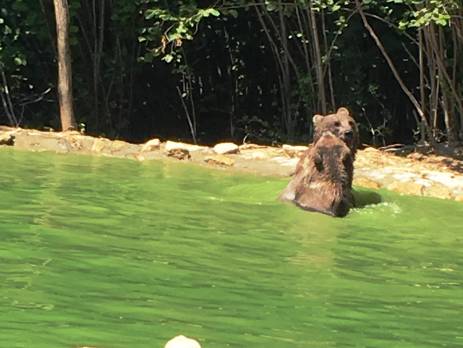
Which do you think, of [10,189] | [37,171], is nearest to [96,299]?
[10,189]

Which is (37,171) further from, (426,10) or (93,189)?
(426,10)

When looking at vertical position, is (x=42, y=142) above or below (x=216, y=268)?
below

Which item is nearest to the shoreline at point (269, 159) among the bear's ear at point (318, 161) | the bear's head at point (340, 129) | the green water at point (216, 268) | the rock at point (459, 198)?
the rock at point (459, 198)

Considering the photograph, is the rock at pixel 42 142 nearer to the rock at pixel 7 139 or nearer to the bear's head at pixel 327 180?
the rock at pixel 7 139

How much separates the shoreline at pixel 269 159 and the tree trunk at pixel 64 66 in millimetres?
652

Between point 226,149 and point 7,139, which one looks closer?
point 226,149

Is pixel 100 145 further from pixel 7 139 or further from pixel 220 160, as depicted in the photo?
pixel 220 160

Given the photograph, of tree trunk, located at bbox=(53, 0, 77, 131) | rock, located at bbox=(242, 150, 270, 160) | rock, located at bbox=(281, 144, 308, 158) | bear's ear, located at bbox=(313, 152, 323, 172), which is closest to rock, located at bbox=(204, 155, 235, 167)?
rock, located at bbox=(242, 150, 270, 160)

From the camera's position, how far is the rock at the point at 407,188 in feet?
36.9

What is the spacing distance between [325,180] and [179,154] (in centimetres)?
430

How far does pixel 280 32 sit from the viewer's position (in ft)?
55.1

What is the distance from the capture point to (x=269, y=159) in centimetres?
1318

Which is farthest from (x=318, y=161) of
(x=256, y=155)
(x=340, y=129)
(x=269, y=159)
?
(x=256, y=155)

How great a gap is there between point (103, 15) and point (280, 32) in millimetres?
2733
